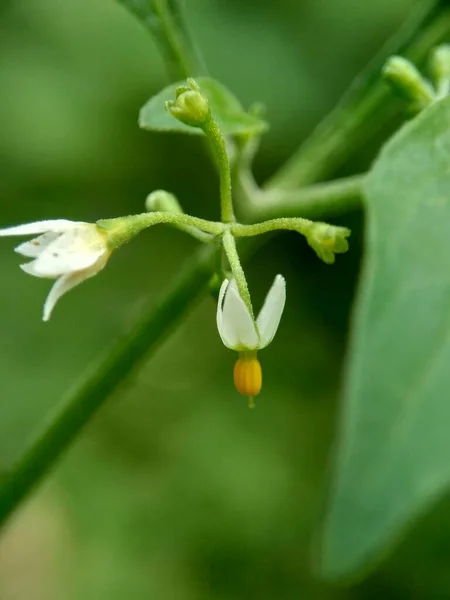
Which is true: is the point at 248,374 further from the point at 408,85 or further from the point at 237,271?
the point at 408,85

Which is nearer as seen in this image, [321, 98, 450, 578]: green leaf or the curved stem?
[321, 98, 450, 578]: green leaf

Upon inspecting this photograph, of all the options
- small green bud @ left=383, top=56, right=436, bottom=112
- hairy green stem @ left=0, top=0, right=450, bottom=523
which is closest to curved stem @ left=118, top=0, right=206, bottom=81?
hairy green stem @ left=0, top=0, right=450, bottom=523

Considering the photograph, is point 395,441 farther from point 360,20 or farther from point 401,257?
point 360,20

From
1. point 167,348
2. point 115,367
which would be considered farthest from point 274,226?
point 167,348

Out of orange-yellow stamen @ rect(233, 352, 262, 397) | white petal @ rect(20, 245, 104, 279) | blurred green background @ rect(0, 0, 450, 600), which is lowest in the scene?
blurred green background @ rect(0, 0, 450, 600)

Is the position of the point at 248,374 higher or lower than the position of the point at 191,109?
lower

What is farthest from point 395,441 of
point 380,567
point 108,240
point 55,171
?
point 55,171

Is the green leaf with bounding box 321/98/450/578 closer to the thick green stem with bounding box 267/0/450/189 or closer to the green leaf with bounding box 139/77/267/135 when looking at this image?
the green leaf with bounding box 139/77/267/135
